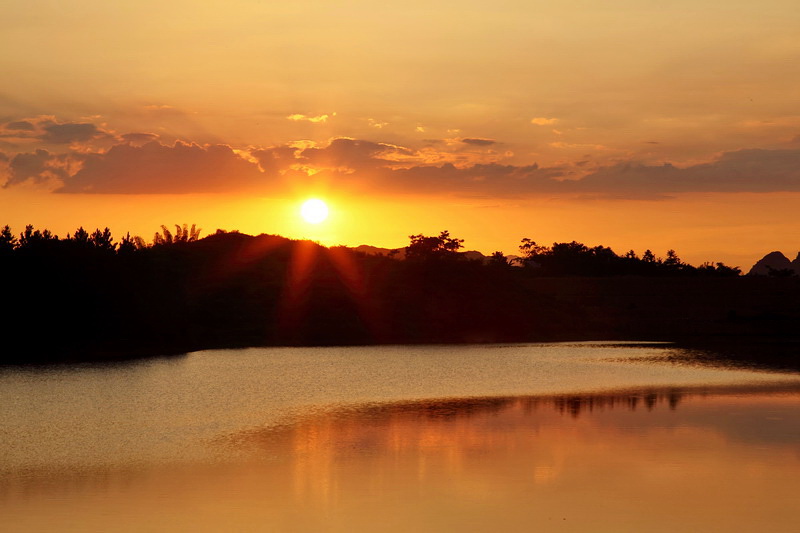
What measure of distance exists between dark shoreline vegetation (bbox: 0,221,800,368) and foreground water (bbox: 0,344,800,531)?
1998 centimetres

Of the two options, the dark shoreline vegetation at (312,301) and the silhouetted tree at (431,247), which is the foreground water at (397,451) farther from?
the silhouetted tree at (431,247)

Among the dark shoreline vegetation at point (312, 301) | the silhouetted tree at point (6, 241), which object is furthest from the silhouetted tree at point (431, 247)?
the silhouetted tree at point (6, 241)

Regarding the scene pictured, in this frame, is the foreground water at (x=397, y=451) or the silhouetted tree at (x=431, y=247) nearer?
the foreground water at (x=397, y=451)

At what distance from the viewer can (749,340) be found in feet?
282

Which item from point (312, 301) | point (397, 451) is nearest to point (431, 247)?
point (312, 301)

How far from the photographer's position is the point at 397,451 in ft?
90.8

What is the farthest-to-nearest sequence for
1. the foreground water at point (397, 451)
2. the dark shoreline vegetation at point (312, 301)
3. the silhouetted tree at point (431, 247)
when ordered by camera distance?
1. the silhouetted tree at point (431, 247)
2. the dark shoreline vegetation at point (312, 301)
3. the foreground water at point (397, 451)

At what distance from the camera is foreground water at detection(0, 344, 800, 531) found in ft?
64.8

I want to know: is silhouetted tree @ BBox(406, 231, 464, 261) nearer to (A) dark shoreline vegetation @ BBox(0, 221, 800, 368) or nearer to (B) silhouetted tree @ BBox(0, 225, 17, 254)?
(A) dark shoreline vegetation @ BBox(0, 221, 800, 368)

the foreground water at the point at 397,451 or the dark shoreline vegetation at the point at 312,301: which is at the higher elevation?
the dark shoreline vegetation at the point at 312,301

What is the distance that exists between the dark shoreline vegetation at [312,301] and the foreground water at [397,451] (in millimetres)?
19979

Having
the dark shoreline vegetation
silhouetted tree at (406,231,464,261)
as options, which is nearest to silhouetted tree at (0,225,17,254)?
the dark shoreline vegetation

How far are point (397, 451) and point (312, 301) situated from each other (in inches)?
2607

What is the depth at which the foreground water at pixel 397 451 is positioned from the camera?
64.8ft
